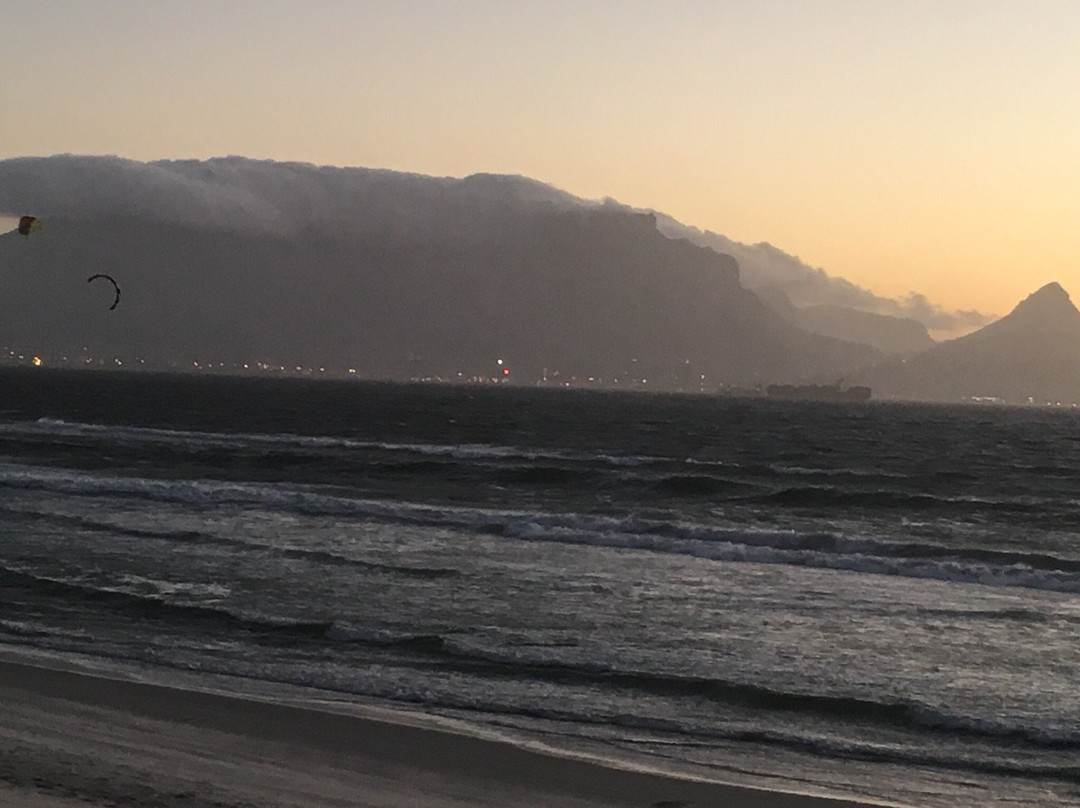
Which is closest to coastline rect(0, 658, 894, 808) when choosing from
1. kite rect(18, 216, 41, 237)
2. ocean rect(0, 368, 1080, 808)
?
ocean rect(0, 368, 1080, 808)

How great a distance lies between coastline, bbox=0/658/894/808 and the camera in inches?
383

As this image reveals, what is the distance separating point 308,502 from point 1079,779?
2757cm

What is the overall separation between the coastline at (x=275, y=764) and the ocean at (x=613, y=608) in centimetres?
71

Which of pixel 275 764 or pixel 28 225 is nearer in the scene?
pixel 275 764

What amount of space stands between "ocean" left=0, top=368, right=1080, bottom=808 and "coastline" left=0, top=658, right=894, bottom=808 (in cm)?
71

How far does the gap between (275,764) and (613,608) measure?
1013cm

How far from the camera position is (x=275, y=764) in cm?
1088

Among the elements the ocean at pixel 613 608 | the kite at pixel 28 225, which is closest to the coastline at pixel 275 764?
the ocean at pixel 613 608

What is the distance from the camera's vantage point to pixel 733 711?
551 inches

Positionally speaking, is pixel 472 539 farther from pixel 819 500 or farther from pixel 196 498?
pixel 819 500

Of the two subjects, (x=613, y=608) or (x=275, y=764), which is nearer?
(x=275, y=764)

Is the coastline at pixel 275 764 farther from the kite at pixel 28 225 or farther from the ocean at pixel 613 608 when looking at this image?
the kite at pixel 28 225

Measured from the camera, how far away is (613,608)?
20.4 meters

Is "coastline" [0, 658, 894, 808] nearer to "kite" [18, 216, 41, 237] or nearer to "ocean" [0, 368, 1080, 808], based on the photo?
"ocean" [0, 368, 1080, 808]
